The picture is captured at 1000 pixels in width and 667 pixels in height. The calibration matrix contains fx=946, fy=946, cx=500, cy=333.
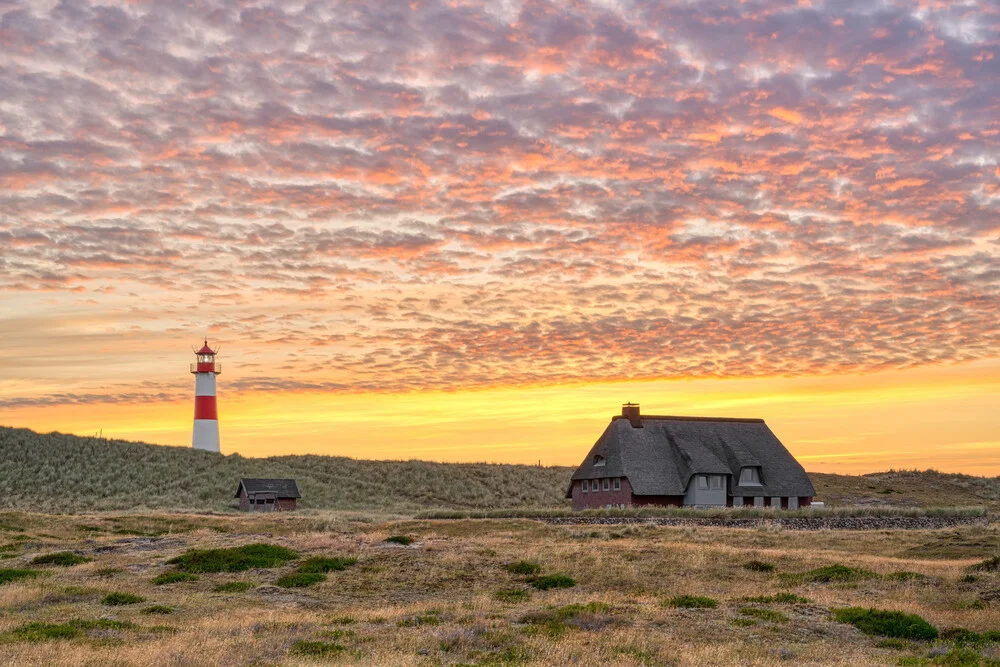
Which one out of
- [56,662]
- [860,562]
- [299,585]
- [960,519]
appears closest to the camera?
[56,662]

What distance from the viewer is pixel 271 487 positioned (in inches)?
3115

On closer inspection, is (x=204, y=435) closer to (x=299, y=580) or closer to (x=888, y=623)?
(x=299, y=580)

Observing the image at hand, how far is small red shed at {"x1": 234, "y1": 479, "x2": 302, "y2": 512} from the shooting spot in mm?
77438

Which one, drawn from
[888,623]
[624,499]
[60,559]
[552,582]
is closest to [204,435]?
[624,499]

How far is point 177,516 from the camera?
59.3 m

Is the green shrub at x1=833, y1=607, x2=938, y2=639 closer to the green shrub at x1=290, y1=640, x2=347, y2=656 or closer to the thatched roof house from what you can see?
the green shrub at x1=290, y1=640, x2=347, y2=656

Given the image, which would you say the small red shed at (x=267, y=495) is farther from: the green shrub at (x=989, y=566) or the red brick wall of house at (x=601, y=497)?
the green shrub at (x=989, y=566)

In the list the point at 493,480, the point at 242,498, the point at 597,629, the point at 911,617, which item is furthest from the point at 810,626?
the point at 493,480

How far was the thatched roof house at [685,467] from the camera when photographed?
67.7 meters

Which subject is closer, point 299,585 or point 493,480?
point 299,585

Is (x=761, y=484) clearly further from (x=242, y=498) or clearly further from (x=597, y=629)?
(x=597, y=629)

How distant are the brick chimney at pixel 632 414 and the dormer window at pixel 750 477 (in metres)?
8.37

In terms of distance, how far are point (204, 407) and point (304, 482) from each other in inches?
550

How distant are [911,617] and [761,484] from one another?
49.5 meters
